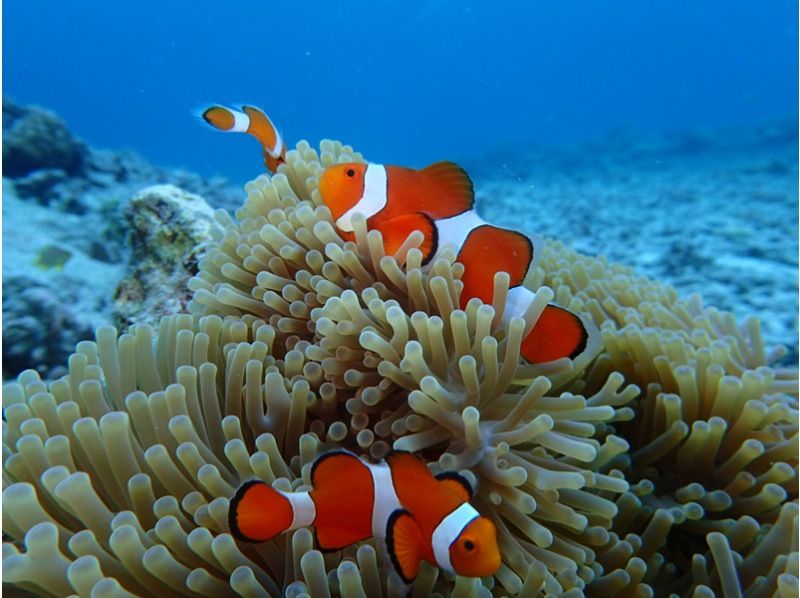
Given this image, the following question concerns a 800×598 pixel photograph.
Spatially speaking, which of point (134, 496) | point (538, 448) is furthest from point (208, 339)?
point (538, 448)

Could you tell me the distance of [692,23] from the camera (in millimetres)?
45562

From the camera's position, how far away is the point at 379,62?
5169 cm

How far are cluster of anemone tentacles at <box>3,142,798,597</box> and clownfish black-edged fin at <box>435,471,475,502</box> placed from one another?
16 cm

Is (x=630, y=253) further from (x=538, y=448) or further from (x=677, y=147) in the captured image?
(x=677, y=147)

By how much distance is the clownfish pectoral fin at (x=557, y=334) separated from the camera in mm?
1103

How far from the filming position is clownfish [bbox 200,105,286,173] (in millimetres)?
1803

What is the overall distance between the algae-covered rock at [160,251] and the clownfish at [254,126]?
448 millimetres

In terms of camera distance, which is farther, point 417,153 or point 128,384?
point 417,153

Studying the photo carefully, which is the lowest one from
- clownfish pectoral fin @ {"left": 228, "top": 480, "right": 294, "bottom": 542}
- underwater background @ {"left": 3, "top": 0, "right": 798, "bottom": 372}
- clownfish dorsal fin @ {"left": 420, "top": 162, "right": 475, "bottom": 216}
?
clownfish pectoral fin @ {"left": 228, "top": 480, "right": 294, "bottom": 542}

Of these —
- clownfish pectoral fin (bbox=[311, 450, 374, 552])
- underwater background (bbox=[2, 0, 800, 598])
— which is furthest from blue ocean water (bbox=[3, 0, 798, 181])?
clownfish pectoral fin (bbox=[311, 450, 374, 552])

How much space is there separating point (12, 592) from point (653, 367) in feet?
4.44

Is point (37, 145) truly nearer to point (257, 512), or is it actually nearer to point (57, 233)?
point (57, 233)

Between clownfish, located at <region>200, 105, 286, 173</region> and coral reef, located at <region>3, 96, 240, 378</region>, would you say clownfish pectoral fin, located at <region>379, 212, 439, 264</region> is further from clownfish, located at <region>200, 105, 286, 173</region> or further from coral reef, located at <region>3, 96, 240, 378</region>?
coral reef, located at <region>3, 96, 240, 378</region>

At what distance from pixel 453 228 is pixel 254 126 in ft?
2.93
